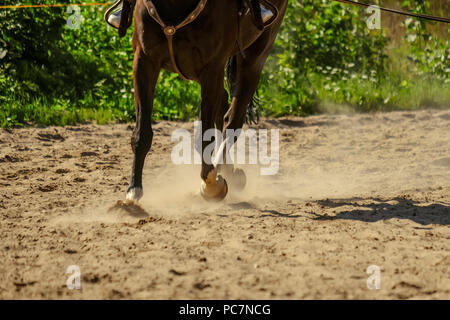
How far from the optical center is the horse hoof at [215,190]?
520 centimetres

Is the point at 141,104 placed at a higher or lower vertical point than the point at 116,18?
lower

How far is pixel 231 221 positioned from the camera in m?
4.71

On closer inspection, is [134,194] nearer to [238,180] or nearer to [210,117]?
[210,117]

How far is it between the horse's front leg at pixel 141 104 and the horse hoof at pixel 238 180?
1.04 m

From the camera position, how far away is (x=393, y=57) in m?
10.5

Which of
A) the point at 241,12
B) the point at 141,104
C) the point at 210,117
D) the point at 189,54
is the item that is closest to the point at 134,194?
the point at 141,104

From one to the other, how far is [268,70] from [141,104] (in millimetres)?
4936

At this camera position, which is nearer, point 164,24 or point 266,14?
point 164,24

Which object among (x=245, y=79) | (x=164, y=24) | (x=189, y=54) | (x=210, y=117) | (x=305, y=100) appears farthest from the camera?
(x=305, y=100)

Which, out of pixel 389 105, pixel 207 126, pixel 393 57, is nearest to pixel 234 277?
pixel 207 126

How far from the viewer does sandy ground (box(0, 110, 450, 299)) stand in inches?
137

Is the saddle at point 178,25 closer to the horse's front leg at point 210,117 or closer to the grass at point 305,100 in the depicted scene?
the horse's front leg at point 210,117
